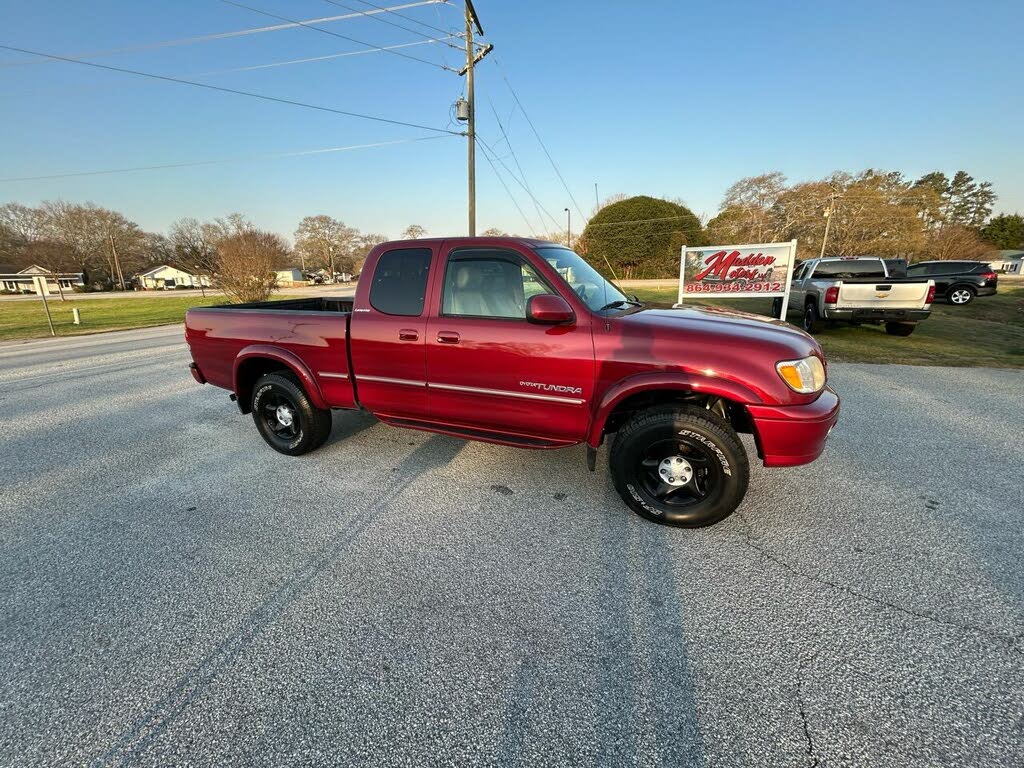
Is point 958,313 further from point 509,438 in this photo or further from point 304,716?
point 304,716

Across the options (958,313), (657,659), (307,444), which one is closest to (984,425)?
(657,659)

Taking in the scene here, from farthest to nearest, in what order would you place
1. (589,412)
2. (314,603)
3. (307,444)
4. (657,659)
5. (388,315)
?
(307,444)
(388,315)
(589,412)
(314,603)
(657,659)

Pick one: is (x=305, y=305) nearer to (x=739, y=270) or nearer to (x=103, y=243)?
(x=739, y=270)

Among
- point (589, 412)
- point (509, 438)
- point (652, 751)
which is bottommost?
point (652, 751)

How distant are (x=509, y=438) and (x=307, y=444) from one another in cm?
209

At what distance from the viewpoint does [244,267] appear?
57.6ft

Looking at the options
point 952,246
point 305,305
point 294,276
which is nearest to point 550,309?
point 305,305

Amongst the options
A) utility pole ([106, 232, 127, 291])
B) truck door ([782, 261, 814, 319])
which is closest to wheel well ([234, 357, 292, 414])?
truck door ([782, 261, 814, 319])

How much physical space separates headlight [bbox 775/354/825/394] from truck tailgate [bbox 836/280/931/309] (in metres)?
7.97

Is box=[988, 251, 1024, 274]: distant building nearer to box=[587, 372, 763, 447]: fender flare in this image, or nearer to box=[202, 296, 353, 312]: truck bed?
box=[587, 372, 763, 447]: fender flare

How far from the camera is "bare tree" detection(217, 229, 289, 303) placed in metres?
17.5

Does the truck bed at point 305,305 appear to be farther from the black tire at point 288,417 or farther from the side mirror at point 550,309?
the side mirror at point 550,309

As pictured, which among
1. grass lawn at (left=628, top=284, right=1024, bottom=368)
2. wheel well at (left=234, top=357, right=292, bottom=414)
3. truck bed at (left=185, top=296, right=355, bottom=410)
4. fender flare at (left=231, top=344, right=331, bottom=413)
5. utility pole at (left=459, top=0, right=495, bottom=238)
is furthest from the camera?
utility pole at (left=459, top=0, right=495, bottom=238)

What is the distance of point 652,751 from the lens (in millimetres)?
1538
